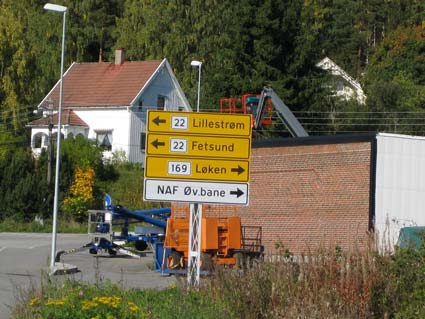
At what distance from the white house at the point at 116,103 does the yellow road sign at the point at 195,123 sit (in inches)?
2088

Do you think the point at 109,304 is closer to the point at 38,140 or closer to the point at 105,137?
the point at 105,137

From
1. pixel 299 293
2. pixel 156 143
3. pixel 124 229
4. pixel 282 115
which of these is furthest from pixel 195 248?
pixel 282 115

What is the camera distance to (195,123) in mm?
13250

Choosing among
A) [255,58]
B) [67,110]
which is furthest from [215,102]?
[67,110]

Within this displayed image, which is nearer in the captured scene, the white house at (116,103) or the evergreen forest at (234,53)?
the evergreen forest at (234,53)

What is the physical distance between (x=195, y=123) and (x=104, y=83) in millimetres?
56592

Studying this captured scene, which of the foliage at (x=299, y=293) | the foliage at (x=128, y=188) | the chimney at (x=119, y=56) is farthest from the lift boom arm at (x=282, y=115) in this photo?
the chimney at (x=119, y=56)

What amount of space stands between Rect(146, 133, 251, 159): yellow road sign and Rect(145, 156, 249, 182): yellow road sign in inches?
3.2

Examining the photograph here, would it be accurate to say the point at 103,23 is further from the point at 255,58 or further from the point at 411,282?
the point at 411,282

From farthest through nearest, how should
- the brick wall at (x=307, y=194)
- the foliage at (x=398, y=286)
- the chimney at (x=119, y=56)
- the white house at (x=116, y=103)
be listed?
1. the chimney at (x=119, y=56)
2. the white house at (x=116, y=103)
3. the brick wall at (x=307, y=194)
4. the foliage at (x=398, y=286)

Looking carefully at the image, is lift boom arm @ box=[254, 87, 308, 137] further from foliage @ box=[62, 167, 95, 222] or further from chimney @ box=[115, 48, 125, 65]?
chimney @ box=[115, 48, 125, 65]

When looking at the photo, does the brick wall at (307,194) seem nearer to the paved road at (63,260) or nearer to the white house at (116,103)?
the paved road at (63,260)

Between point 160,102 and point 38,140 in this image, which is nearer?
point 38,140

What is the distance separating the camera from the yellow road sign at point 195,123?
1321 centimetres
